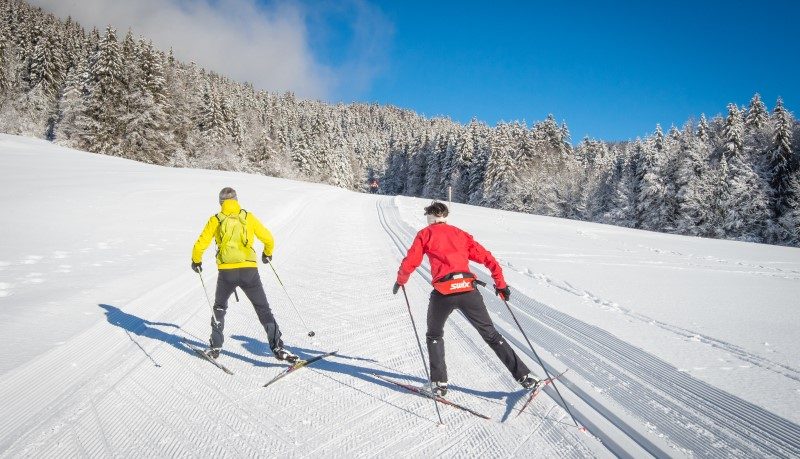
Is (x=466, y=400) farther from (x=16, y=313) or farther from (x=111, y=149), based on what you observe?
(x=111, y=149)

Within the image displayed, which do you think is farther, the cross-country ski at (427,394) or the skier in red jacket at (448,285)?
the skier in red jacket at (448,285)

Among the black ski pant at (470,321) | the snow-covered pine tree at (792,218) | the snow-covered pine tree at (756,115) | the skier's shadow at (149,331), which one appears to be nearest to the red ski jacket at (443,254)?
the black ski pant at (470,321)

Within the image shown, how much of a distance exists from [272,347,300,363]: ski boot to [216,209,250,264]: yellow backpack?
1.05 meters

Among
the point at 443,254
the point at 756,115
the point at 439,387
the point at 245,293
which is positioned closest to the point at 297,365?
the point at 245,293

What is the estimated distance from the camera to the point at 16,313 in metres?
5.08

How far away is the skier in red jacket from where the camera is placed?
350cm

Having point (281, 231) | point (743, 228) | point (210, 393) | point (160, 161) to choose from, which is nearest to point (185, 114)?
point (160, 161)

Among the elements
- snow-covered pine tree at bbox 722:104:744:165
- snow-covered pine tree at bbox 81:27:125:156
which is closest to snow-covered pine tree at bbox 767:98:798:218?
snow-covered pine tree at bbox 722:104:744:165

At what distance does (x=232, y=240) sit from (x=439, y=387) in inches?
99.4

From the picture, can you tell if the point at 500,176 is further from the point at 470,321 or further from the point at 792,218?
the point at 470,321

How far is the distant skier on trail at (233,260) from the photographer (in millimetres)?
4125

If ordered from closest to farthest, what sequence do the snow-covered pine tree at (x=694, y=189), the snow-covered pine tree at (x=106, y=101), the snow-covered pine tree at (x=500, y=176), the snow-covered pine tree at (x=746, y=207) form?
the snow-covered pine tree at (x=746, y=207)
the snow-covered pine tree at (x=694, y=189)
the snow-covered pine tree at (x=106, y=101)
the snow-covered pine tree at (x=500, y=176)

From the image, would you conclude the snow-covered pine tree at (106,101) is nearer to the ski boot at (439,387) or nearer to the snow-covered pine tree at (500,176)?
the ski boot at (439,387)

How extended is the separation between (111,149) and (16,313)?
124 feet
